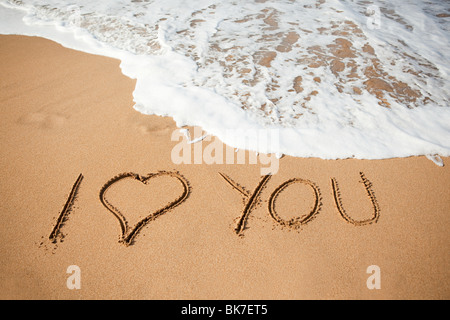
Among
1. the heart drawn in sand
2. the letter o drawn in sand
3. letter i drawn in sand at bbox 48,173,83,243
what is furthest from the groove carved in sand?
letter i drawn in sand at bbox 48,173,83,243

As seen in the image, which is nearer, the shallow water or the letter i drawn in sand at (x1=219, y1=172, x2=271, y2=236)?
the letter i drawn in sand at (x1=219, y1=172, x2=271, y2=236)

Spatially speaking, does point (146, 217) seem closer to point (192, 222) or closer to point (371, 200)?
point (192, 222)

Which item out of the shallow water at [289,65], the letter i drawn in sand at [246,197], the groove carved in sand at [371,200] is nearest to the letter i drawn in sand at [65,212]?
the shallow water at [289,65]

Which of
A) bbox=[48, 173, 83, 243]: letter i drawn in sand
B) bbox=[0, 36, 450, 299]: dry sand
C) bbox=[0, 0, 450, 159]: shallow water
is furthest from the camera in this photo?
bbox=[0, 0, 450, 159]: shallow water

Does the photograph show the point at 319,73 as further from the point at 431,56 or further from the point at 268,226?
the point at 268,226

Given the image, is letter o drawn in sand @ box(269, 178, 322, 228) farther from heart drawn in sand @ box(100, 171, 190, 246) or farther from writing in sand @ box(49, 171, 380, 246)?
heart drawn in sand @ box(100, 171, 190, 246)
